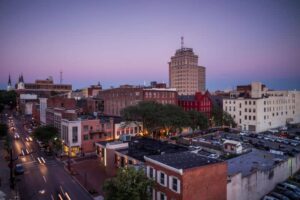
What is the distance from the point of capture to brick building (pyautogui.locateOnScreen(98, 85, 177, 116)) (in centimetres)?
7800

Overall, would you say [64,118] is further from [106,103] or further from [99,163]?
[106,103]

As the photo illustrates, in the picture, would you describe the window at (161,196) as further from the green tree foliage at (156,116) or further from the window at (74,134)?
the window at (74,134)

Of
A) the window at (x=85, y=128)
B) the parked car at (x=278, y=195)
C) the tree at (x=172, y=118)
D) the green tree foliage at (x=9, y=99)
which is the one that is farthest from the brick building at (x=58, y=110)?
the green tree foliage at (x=9, y=99)

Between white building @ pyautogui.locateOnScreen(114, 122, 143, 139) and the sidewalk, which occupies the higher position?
white building @ pyautogui.locateOnScreen(114, 122, 143, 139)

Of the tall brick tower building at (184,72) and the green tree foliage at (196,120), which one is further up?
the tall brick tower building at (184,72)

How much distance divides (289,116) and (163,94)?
2141 inches

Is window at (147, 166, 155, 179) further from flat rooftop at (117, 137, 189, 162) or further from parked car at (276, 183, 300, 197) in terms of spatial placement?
parked car at (276, 183, 300, 197)

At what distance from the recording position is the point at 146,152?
3747 centimetres

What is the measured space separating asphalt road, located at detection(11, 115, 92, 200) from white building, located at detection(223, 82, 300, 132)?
64292mm

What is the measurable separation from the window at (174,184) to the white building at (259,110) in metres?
65.8

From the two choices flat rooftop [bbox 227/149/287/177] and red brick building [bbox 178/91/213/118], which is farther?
red brick building [bbox 178/91/213/118]

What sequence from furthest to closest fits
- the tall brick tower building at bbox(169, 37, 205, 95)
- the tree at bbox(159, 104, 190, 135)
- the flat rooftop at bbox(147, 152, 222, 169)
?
1. the tall brick tower building at bbox(169, 37, 205, 95)
2. the tree at bbox(159, 104, 190, 135)
3. the flat rooftop at bbox(147, 152, 222, 169)

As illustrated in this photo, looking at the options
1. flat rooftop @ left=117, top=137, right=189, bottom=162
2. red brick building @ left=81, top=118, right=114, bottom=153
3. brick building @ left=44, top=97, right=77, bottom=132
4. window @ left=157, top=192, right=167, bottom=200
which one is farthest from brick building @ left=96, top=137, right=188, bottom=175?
brick building @ left=44, top=97, right=77, bottom=132

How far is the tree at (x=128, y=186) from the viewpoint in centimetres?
2162
